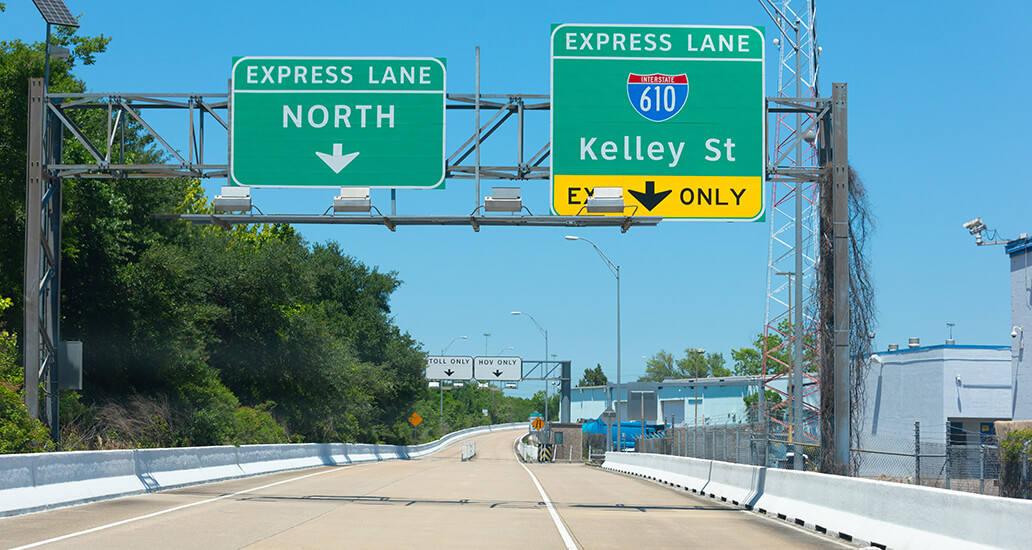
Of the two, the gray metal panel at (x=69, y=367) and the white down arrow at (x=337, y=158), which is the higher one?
the white down arrow at (x=337, y=158)

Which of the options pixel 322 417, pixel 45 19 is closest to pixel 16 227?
pixel 45 19

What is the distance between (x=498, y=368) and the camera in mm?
84375

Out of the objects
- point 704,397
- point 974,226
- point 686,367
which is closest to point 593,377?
point 686,367

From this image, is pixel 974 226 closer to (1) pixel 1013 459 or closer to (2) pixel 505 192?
(1) pixel 1013 459

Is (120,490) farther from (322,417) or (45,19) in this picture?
(322,417)

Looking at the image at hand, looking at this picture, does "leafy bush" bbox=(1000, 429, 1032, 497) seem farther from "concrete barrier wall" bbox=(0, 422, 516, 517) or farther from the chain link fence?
"concrete barrier wall" bbox=(0, 422, 516, 517)

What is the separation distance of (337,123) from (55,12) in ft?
20.8

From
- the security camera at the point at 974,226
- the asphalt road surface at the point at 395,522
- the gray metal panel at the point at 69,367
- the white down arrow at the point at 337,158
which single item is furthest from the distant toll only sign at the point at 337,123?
the security camera at the point at 974,226

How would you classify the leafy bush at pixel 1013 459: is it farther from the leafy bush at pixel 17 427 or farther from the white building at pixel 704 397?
the white building at pixel 704 397

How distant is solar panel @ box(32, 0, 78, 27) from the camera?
67.8 feet

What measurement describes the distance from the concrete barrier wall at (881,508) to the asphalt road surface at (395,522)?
16.7 inches

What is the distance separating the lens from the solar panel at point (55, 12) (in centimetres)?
2067

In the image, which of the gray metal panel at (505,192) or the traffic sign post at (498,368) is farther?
the traffic sign post at (498,368)

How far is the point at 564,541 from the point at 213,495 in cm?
993
